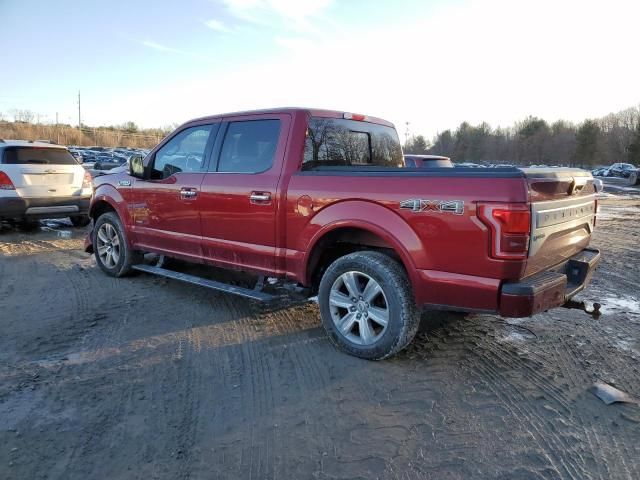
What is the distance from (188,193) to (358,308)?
2.30 m

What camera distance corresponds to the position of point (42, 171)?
29.2 feet

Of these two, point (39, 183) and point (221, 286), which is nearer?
point (221, 286)

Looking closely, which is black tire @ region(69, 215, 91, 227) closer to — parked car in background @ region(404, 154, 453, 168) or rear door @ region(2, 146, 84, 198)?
rear door @ region(2, 146, 84, 198)

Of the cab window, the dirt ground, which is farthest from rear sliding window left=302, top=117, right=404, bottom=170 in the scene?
the dirt ground

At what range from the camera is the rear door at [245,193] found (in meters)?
4.33

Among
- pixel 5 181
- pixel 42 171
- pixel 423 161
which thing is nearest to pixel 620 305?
pixel 423 161

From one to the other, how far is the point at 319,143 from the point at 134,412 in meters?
2.68

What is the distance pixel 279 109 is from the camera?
445cm

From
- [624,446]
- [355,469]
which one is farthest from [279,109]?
[624,446]

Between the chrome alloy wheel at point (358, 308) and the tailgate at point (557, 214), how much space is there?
3.66 feet

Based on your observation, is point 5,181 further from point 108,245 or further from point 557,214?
point 557,214

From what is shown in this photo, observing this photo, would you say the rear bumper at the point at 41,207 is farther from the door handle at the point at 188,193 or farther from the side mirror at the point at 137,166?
the door handle at the point at 188,193

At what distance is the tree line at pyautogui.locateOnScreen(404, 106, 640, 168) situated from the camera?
201ft

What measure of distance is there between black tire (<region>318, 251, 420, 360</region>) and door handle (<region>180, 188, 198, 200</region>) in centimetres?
184
